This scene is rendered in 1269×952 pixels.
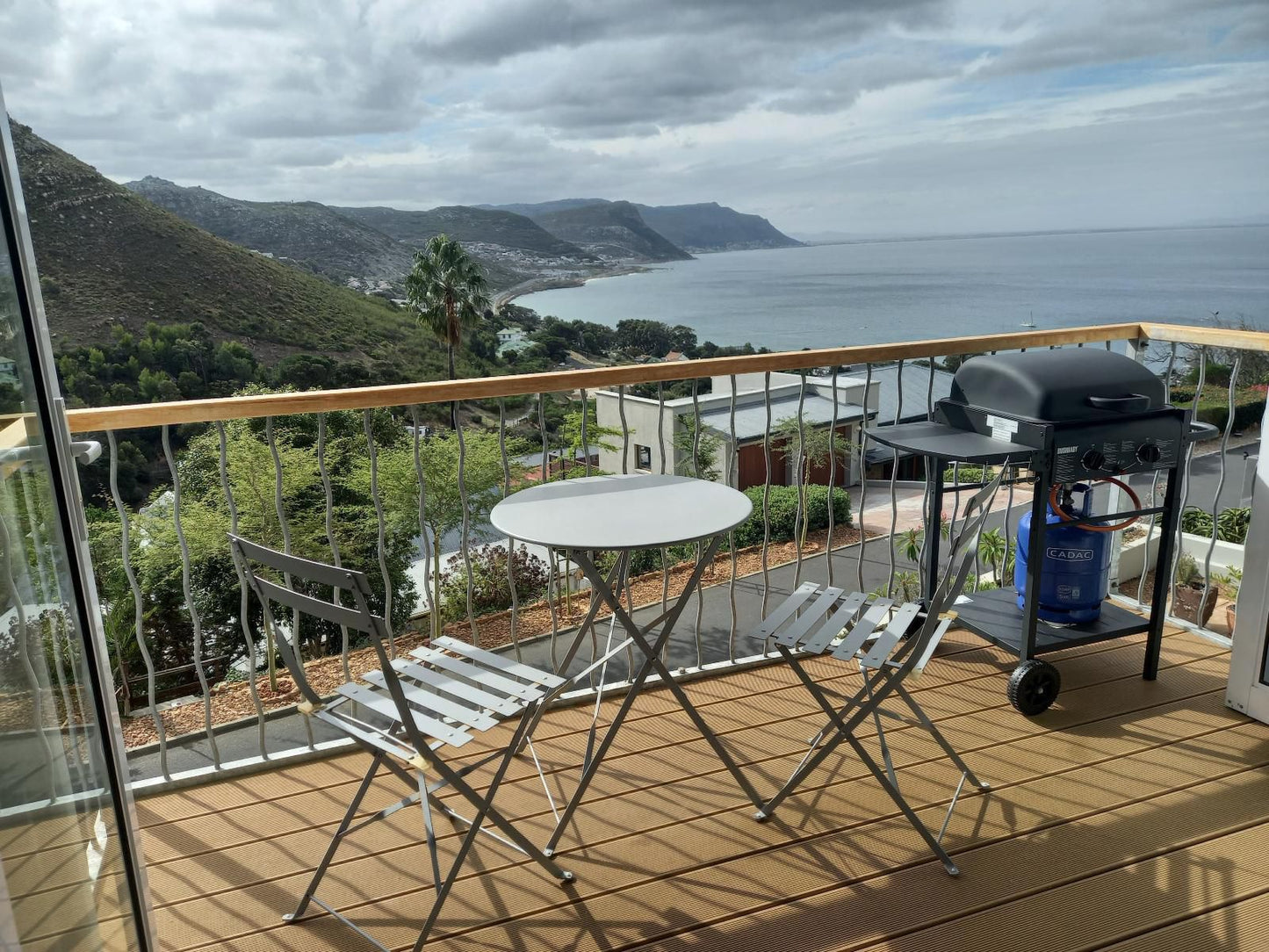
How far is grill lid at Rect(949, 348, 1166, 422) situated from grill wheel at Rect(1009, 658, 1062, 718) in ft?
2.66

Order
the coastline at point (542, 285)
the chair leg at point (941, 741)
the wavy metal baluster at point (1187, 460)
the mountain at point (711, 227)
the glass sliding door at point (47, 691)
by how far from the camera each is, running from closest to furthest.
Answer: the glass sliding door at point (47, 691), the chair leg at point (941, 741), the wavy metal baluster at point (1187, 460), the coastline at point (542, 285), the mountain at point (711, 227)

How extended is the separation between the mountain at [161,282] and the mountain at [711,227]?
17.0 m

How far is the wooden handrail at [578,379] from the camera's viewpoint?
2.35 metres

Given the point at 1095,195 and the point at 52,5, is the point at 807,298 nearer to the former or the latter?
the point at 1095,195

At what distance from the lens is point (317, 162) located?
5031 centimetres

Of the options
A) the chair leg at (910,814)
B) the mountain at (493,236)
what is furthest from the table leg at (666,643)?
the mountain at (493,236)

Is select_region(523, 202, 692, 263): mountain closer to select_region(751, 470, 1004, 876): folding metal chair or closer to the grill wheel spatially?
the grill wheel

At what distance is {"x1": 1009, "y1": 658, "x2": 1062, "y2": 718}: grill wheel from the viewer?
2896mm

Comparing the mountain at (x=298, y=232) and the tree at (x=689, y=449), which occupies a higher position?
the mountain at (x=298, y=232)

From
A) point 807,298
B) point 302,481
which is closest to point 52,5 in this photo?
point 302,481

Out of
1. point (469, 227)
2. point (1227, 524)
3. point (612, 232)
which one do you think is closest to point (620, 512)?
point (1227, 524)

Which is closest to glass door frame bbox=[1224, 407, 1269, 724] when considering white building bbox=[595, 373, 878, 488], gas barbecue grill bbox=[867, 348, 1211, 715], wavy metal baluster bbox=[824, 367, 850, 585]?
gas barbecue grill bbox=[867, 348, 1211, 715]

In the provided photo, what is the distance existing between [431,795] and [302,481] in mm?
23953

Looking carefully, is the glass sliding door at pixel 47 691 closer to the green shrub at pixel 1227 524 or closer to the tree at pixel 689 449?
the green shrub at pixel 1227 524
